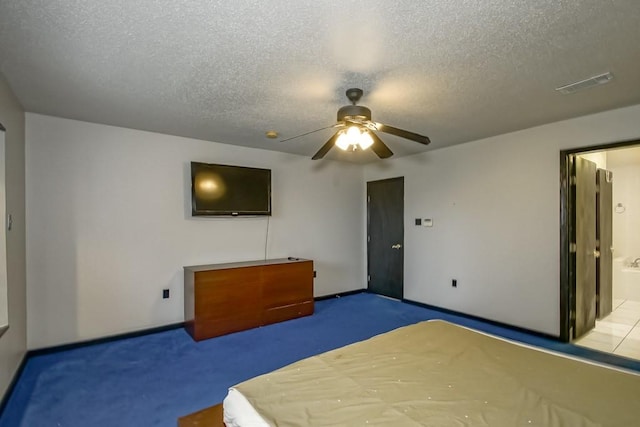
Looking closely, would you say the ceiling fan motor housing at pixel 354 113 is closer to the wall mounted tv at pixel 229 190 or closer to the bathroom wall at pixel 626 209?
the wall mounted tv at pixel 229 190

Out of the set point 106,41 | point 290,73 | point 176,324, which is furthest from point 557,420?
point 176,324

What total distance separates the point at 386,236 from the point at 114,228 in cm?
411

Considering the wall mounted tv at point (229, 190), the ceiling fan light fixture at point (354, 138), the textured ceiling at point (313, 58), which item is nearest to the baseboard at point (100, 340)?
the wall mounted tv at point (229, 190)

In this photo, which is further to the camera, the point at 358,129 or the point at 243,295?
the point at 243,295

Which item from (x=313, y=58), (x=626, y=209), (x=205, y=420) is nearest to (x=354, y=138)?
(x=313, y=58)

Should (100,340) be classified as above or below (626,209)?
below

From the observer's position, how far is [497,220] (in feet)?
13.5

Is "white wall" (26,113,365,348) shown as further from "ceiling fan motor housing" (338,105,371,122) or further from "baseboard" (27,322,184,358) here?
"ceiling fan motor housing" (338,105,371,122)

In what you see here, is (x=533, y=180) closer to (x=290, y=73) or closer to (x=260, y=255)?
(x=290, y=73)

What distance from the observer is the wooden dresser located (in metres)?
3.67

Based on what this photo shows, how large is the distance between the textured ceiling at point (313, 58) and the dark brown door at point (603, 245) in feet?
5.99

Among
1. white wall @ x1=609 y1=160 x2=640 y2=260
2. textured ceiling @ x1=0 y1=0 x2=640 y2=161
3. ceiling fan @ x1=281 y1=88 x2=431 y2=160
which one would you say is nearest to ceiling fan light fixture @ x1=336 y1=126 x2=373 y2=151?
ceiling fan @ x1=281 y1=88 x2=431 y2=160

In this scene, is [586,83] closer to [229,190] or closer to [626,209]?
[229,190]

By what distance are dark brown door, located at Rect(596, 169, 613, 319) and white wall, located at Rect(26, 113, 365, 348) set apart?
4.50 meters
